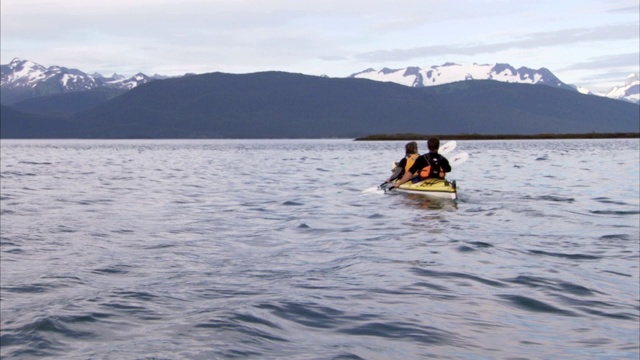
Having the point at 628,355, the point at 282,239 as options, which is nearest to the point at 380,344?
the point at 628,355

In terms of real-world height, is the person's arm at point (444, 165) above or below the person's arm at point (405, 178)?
above

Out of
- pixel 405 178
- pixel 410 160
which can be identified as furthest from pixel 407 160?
pixel 405 178

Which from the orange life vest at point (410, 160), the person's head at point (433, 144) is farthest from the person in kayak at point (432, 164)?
the orange life vest at point (410, 160)

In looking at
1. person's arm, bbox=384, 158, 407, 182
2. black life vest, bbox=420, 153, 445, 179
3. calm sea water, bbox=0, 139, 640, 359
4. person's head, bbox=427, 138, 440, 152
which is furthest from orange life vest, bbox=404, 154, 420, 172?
calm sea water, bbox=0, 139, 640, 359

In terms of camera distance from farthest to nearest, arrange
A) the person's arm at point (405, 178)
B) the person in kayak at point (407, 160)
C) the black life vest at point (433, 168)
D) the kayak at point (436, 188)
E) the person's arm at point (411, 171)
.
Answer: the person's arm at point (405, 178)
the person's arm at point (411, 171)
the person in kayak at point (407, 160)
the black life vest at point (433, 168)
the kayak at point (436, 188)

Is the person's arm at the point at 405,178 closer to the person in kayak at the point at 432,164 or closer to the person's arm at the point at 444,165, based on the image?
the person in kayak at the point at 432,164

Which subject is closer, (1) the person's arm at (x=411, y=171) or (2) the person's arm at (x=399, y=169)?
(1) the person's arm at (x=411, y=171)

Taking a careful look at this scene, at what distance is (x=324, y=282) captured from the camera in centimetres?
1073

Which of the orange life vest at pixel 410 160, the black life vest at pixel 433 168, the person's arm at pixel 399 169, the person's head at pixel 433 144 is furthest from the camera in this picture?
the person's arm at pixel 399 169

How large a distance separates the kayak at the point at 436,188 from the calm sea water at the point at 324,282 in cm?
135

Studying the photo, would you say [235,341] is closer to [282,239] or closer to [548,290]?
[548,290]

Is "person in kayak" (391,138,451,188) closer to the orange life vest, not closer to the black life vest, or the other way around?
the black life vest

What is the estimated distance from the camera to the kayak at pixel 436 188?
906 inches

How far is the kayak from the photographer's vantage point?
23000mm
